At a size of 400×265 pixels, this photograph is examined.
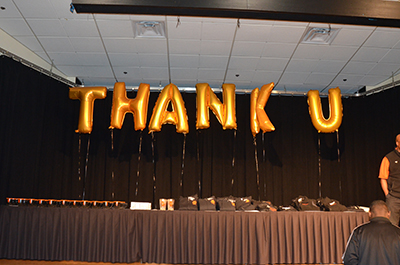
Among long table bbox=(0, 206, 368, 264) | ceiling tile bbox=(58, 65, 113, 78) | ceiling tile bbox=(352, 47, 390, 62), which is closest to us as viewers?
long table bbox=(0, 206, 368, 264)

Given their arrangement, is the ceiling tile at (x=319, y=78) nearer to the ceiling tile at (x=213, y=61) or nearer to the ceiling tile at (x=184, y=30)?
the ceiling tile at (x=213, y=61)

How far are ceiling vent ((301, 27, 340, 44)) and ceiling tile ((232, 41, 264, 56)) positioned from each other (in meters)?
0.71

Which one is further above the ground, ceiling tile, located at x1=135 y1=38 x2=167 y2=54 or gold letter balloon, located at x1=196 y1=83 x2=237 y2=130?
ceiling tile, located at x1=135 y1=38 x2=167 y2=54

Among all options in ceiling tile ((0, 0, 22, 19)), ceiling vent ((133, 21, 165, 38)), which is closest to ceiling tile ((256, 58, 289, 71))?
ceiling vent ((133, 21, 165, 38))

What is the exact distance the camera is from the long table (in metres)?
4.05

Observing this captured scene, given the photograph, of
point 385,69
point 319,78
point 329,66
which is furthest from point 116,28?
point 385,69

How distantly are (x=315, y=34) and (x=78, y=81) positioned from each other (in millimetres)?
4850

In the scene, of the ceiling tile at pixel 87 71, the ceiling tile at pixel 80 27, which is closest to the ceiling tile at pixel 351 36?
the ceiling tile at pixel 80 27

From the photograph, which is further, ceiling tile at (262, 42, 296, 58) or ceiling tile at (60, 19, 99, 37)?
ceiling tile at (262, 42, 296, 58)

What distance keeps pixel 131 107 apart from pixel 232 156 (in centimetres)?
275

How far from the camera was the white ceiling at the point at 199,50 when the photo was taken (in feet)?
14.9

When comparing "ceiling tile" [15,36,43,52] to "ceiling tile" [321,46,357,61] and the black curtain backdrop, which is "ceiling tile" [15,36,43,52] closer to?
the black curtain backdrop

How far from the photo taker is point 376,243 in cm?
215

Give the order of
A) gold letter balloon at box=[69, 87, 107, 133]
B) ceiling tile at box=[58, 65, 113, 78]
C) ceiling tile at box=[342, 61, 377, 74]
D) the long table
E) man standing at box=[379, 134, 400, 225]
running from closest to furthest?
the long table < man standing at box=[379, 134, 400, 225] < gold letter balloon at box=[69, 87, 107, 133] < ceiling tile at box=[342, 61, 377, 74] < ceiling tile at box=[58, 65, 113, 78]
